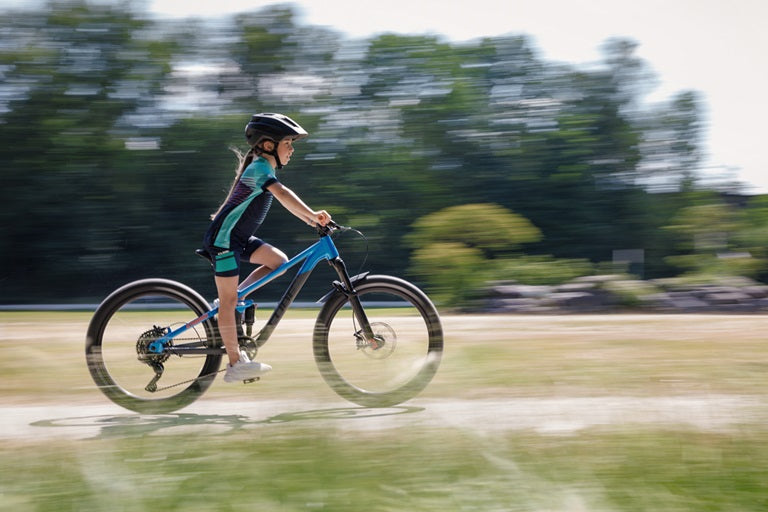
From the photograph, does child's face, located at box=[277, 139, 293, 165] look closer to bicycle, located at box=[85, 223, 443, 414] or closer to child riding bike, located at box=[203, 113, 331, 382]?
child riding bike, located at box=[203, 113, 331, 382]

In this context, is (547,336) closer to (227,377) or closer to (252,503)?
(227,377)

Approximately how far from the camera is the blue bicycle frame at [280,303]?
16.5ft

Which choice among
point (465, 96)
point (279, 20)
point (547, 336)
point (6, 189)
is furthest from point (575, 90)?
point (547, 336)

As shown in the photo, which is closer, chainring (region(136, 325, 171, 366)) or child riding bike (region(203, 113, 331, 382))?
child riding bike (region(203, 113, 331, 382))

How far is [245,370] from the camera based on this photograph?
4.88 m

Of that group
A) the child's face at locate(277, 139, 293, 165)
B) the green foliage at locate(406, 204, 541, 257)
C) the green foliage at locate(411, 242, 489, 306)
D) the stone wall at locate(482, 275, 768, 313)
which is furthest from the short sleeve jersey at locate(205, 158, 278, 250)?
the green foliage at locate(406, 204, 541, 257)

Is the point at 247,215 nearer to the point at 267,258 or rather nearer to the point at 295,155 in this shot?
the point at 267,258

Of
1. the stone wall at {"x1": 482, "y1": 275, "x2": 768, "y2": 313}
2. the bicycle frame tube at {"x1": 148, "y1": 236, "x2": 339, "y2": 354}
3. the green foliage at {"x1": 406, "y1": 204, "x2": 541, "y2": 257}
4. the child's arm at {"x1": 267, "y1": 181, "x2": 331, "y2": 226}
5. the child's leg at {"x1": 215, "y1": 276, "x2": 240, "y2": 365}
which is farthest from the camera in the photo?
the green foliage at {"x1": 406, "y1": 204, "x2": 541, "y2": 257}

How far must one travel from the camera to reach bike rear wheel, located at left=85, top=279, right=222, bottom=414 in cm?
509

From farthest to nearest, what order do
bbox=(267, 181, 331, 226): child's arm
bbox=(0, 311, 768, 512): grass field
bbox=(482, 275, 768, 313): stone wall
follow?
bbox=(482, 275, 768, 313): stone wall, bbox=(267, 181, 331, 226): child's arm, bbox=(0, 311, 768, 512): grass field

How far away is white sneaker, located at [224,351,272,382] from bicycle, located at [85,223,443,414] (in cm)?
17

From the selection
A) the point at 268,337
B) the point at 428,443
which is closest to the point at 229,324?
the point at 268,337

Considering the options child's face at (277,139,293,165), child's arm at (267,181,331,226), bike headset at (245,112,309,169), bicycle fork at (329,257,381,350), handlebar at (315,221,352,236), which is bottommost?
bicycle fork at (329,257,381,350)

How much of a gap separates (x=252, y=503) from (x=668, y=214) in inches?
904
